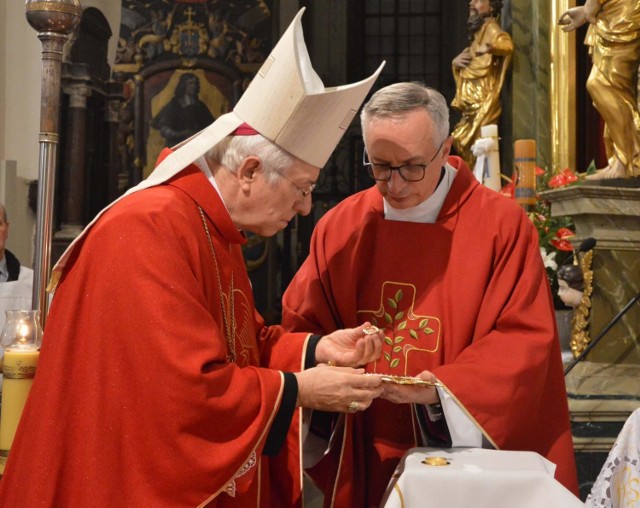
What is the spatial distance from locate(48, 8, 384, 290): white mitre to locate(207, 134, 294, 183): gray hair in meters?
0.02

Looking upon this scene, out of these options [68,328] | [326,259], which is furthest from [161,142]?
[68,328]

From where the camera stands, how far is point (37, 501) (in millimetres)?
2270

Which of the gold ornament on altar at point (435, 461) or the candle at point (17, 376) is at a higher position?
the candle at point (17, 376)

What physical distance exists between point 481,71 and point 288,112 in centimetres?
672

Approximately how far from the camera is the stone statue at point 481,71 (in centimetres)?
873

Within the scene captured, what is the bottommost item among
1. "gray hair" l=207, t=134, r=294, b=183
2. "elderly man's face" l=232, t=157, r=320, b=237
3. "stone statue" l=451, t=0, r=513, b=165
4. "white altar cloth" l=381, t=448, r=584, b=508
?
"white altar cloth" l=381, t=448, r=584, b=508

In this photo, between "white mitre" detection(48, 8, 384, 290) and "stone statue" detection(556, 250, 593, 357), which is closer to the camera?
"white mitre" detection(48, 8, 384, 290)

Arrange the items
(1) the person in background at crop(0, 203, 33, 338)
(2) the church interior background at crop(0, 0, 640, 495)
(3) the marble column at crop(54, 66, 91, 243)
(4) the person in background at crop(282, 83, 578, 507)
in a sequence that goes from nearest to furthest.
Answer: (4) the person in background at crop(282, 83, 578, 507) < (1) the person in background at crop(0, 203, 33, 338) < (2) the church interior background at crop(0, 0, 640, 495) < (3) the marble column at crop(54, 66, 91, 243)

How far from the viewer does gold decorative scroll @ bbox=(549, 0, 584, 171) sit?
766 cm

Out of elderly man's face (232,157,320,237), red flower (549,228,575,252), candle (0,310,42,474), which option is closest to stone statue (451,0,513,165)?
red flower (549,228,575,252)

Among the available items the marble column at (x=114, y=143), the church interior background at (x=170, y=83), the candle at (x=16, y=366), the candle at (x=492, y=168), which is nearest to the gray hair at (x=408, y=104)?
the candle at (x=16, y=366)

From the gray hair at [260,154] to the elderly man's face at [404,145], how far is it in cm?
43

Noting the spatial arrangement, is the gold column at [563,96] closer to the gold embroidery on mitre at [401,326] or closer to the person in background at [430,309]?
the person in background at [430,309]

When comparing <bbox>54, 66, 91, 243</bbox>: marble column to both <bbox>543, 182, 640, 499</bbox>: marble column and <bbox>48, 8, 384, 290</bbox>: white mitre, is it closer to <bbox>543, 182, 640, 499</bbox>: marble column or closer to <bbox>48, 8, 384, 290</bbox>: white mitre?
<bbox>543, 182, 640, 499</bbox>: marble column
